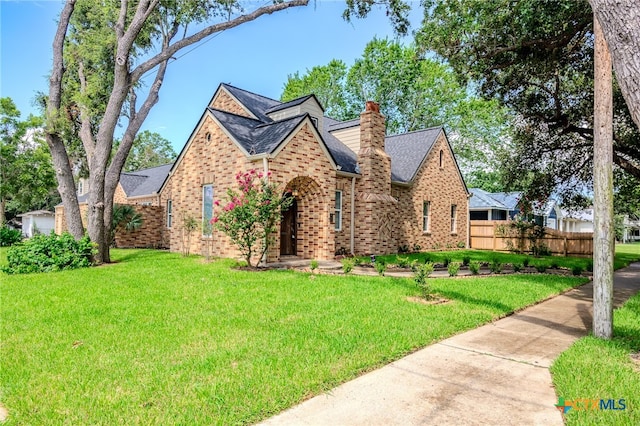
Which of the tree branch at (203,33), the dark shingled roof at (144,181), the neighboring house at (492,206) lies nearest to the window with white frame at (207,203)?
the tree branch at (203,33)

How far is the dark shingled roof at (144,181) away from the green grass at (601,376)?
76.6 feet

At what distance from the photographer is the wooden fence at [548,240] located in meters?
20.3

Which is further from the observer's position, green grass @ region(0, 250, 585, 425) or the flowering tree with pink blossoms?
the flowering tree with pink blossoms

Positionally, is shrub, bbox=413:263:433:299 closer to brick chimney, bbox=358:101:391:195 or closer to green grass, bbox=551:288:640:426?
green grass, bbox=551:288:640:426

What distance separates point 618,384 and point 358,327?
291 centimetres

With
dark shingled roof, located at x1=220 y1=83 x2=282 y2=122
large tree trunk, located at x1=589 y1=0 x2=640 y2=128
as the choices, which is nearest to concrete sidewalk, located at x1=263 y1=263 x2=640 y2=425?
large tree trunk, located at x1=589 y1=0 x2=640 y2=128

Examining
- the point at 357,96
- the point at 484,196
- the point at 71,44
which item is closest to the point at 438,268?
the point at 71,44

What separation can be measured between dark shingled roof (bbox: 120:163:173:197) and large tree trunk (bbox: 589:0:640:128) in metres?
23.7

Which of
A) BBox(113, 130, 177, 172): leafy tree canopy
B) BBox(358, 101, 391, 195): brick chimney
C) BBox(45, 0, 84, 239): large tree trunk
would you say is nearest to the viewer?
BBox(45, 0, 84, 239): large tree trunk

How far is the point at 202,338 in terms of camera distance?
4.81m

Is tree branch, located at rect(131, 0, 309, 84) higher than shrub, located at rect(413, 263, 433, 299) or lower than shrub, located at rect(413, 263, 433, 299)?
higher

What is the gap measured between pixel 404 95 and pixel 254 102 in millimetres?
24257

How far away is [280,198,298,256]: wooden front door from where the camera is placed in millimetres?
14812

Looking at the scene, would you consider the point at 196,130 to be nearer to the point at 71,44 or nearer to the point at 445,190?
the point at 71,44
